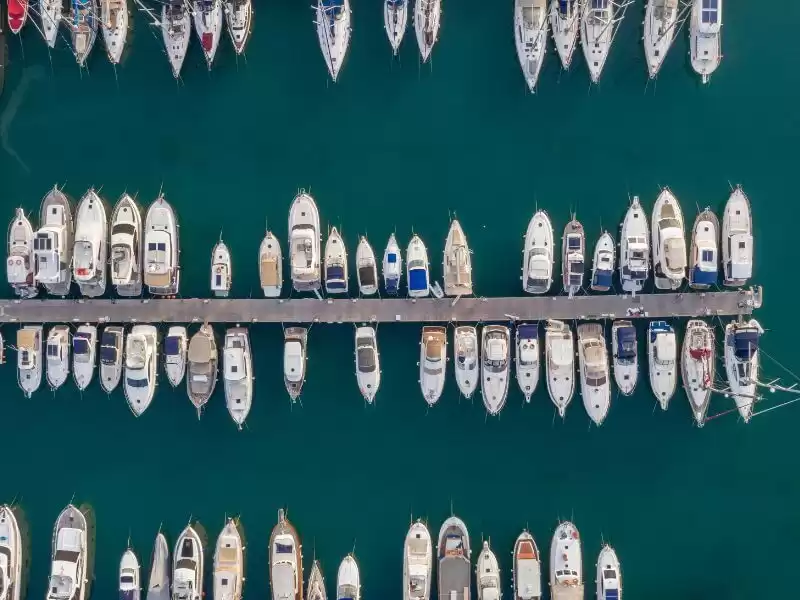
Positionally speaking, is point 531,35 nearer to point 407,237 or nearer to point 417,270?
point 407,237

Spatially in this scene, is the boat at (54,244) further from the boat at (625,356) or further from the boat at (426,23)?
the boat at (625,356)

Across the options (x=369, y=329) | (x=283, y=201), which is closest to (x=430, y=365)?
(x=369, y=329)

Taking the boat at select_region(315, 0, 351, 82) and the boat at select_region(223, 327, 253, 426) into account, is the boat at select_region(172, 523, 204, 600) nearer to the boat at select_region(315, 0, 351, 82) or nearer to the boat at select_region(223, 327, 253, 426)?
the boat at select_region(223, 327, 253, 426)

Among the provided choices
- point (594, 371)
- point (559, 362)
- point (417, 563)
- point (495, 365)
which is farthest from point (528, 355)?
point (417, 563)

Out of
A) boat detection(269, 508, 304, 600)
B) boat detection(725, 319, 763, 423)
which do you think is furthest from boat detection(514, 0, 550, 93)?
boat detection(269, 508, 304, 600)

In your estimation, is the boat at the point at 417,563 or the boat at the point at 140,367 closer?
the boat at the point at 140,367

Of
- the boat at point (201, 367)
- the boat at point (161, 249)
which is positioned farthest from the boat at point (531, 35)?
the boat at point (201, 367)
